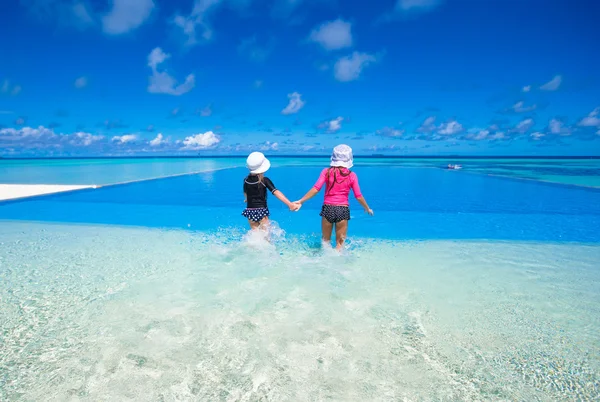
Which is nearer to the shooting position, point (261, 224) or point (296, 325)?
point (296, 325)

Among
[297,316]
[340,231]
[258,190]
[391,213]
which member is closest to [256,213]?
[258,190]

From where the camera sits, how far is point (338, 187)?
5.05m

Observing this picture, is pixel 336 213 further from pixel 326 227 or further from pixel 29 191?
pixel 29 191

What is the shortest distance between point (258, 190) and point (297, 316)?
2.29 m

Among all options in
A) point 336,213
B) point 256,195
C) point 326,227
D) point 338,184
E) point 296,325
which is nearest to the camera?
point 296,325

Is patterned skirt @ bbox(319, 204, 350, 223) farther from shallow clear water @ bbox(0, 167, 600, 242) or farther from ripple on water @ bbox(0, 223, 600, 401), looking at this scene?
shallow clear water @ bbox(0, 167, 600, 242)

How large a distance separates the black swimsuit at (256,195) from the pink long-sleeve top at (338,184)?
2.71 feet

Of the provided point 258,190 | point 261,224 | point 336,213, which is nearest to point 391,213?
point 336,213

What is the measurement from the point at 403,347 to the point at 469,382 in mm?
585

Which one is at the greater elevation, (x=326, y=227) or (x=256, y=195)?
(x=256, y=195)

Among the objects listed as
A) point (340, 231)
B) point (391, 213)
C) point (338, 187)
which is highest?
point (338, 187)

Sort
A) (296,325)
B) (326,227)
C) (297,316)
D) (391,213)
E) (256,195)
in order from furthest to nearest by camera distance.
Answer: (391,213) → (326,227) → (256,195) → (297,316) → (296,325)

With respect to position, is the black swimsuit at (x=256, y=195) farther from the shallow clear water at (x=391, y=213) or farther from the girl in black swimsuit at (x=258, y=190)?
the shallow clear water at (x=391, y=213)

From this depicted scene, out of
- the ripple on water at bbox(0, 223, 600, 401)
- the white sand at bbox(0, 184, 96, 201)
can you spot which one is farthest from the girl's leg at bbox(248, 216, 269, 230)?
the white sand at bbox(0, 184, 96, 201)
